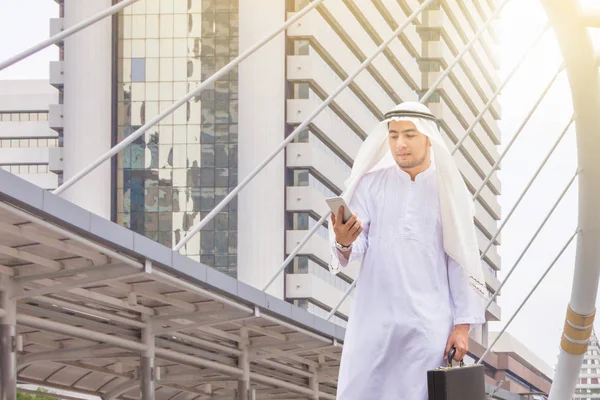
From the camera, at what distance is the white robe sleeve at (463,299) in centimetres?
514

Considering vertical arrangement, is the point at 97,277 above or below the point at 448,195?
above

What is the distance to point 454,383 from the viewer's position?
4.51 m

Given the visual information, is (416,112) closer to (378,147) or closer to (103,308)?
(378,147)

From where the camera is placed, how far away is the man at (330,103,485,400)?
5098 millimetres

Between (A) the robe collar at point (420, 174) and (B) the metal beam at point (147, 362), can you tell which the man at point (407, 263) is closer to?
(A) the robe collar at point (420, 174)

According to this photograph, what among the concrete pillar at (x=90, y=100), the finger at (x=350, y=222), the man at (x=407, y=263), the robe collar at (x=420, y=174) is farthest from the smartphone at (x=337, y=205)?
the concrete pillar at (x=90, y=100)

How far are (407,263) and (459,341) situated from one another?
372mm

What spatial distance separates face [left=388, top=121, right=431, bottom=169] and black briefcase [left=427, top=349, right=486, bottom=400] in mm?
1005

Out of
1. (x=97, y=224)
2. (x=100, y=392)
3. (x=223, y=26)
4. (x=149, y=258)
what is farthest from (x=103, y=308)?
(x=223, y=26)

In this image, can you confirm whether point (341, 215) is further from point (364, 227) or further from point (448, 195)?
point (448, 195)

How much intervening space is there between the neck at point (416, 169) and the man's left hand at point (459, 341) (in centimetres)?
67

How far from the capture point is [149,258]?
13.6 m

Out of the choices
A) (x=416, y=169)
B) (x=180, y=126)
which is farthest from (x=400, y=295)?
(x=180, y=126)

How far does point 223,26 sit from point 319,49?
6348 mm
